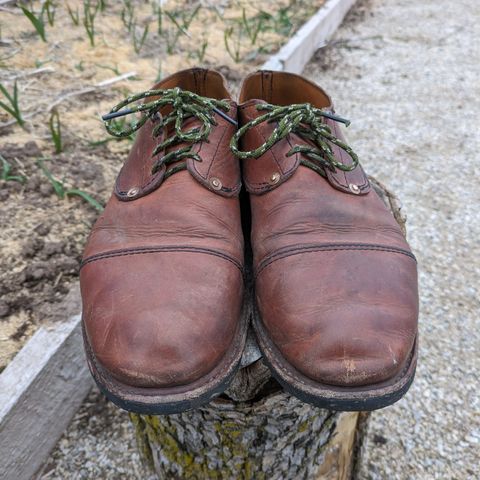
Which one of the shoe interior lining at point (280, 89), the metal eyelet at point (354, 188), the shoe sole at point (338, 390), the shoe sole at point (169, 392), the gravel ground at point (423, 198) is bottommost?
the gravel ground at point (423, 198)

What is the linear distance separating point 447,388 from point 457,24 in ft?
14.7

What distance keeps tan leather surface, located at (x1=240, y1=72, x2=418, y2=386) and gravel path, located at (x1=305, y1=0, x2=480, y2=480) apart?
902mm

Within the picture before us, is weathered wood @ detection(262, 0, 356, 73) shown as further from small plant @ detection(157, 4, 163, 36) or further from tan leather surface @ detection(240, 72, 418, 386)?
tan leather surface @ detection(240, 72, 418, 386)

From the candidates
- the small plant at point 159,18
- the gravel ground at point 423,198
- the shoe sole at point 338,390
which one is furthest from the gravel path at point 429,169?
the small plant at point 159,18

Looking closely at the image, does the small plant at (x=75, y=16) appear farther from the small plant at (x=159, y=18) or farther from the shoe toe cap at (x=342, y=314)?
the shoe toe cap at (x=342, y=314)

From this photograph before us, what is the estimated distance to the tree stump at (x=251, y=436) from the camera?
1.14 m

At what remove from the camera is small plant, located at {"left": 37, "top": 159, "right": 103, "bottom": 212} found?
2.09m

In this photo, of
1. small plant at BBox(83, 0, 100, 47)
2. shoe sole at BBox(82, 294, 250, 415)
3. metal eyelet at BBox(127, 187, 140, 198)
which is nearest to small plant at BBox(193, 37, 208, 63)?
small plant at BBox(83, 0, 100, 47)

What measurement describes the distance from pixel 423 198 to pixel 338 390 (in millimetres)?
2172

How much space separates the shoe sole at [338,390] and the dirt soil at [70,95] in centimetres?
92

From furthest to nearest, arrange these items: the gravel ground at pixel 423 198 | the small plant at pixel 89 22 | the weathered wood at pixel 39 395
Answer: the small plant at pixel 89 22
the gravel ground at pixel 423 198
the weathered wood at pixel 39 395

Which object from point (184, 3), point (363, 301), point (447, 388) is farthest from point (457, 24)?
point (363, 301)

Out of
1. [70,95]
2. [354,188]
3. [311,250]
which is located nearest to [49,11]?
[70,95]

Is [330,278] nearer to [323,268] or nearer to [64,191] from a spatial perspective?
[323,268]
